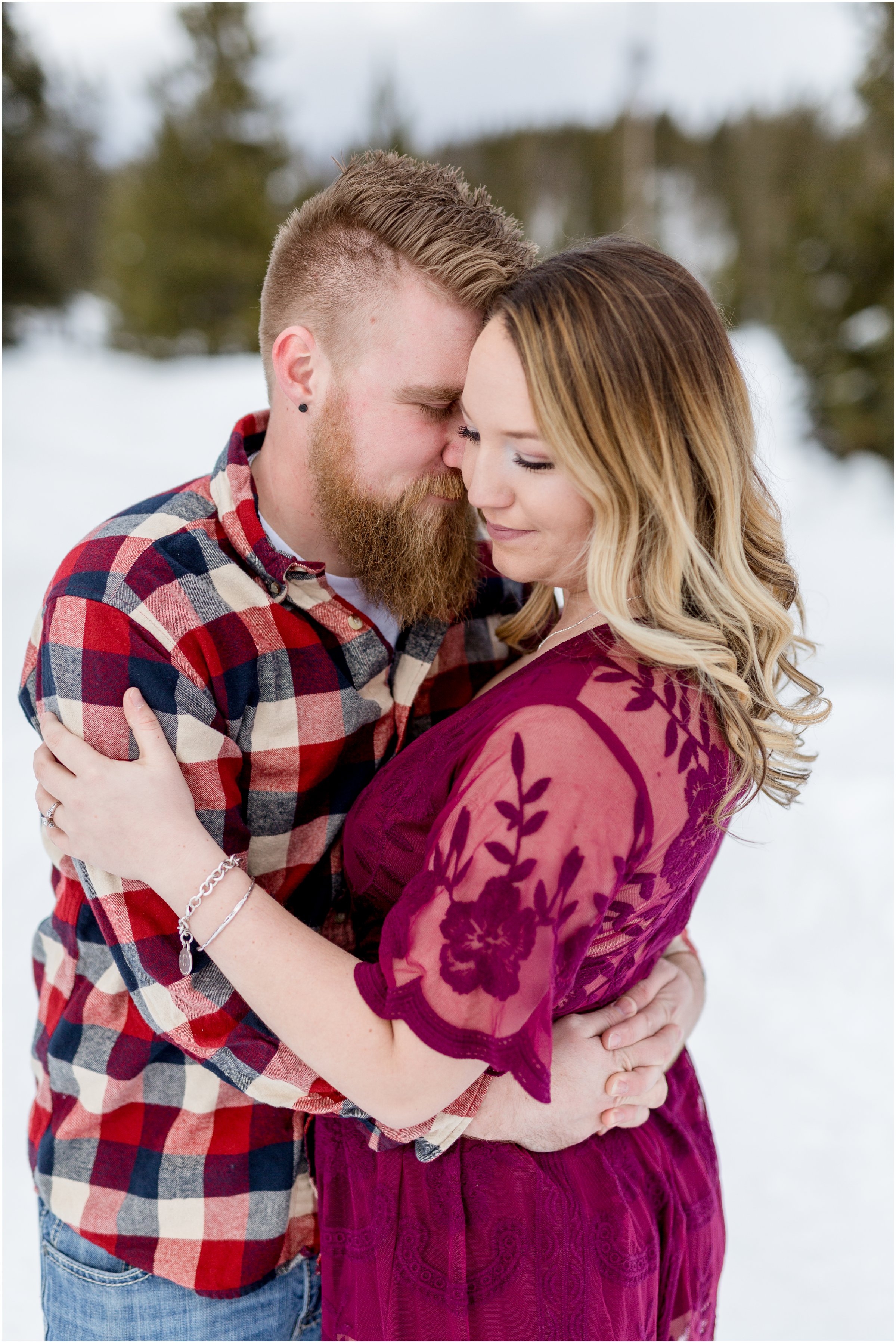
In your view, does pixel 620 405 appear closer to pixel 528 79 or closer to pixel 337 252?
pixel 337 252

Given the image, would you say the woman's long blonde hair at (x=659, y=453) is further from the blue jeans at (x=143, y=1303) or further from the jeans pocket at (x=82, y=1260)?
the jeans pocket at (x=82, y=1260)

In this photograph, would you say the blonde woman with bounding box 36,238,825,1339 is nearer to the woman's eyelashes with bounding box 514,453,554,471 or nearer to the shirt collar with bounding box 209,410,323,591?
the woman's eyelashes with bounding box 514,453,554,471

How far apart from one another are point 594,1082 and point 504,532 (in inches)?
35.5

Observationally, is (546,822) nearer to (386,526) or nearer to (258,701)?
(258,701)

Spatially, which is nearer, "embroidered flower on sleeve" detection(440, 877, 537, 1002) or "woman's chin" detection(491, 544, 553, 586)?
"embroidered flower on sleeve" detection(440, 877, 537, 1002)

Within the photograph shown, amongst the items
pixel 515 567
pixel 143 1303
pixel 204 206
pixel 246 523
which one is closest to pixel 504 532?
pixel 515 567

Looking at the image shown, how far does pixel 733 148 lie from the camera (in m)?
25.2

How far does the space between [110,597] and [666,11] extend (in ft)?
49.9

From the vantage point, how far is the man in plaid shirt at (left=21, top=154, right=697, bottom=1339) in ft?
4.84

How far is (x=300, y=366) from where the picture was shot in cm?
187

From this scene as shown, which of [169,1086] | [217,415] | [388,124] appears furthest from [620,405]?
[388,124]

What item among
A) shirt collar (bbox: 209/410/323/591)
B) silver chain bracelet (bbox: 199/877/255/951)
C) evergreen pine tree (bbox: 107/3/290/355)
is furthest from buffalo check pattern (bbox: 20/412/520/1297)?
evergreen pine tree (bbox: 107/3/290/355)

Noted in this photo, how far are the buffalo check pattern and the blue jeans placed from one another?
45 mm

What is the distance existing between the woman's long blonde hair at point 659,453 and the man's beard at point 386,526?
42 cm
